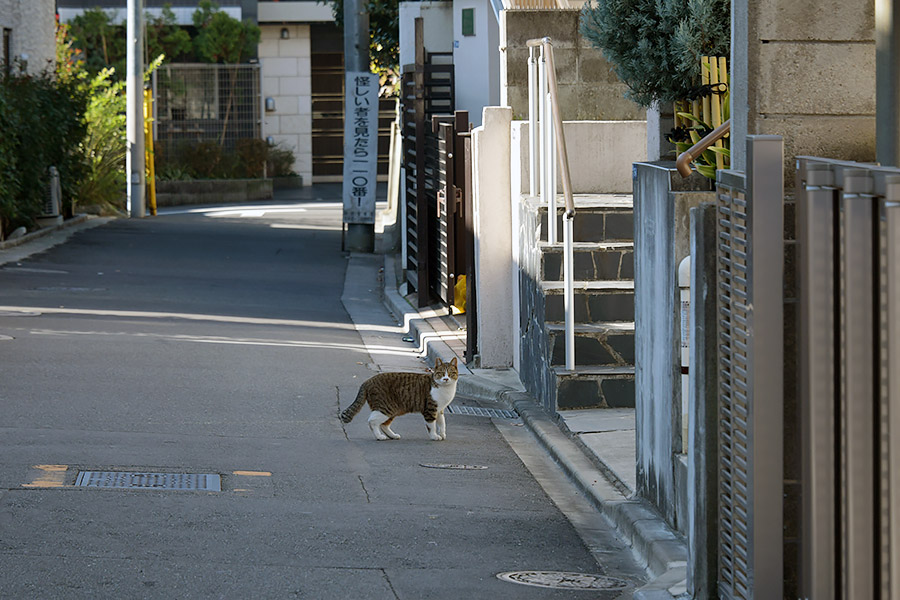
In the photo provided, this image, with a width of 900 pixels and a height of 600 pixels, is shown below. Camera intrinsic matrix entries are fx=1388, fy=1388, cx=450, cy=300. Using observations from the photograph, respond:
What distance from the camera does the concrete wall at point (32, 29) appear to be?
27766 millimetres

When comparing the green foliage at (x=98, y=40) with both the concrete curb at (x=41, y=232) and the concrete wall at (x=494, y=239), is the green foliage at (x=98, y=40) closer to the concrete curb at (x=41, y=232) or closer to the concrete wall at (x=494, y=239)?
the concrete curb at (x=41, y=232)

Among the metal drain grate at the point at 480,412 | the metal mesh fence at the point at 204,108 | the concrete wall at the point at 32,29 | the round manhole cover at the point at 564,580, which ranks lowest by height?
the round manhole cover at the point at 564,580

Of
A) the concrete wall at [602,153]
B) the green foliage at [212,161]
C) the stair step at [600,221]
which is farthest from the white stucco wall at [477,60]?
the green foliage at [212,161]

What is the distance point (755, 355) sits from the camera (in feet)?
13.9

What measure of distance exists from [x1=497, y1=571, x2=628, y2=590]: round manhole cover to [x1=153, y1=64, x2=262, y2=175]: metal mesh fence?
3158cm

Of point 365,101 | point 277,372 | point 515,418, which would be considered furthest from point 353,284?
point 515,418

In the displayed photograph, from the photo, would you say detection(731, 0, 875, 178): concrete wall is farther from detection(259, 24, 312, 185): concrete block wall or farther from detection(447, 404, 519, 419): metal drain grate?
detection(259, 24, 312, 185): concrete block wall

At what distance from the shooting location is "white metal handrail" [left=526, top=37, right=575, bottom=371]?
373 inches

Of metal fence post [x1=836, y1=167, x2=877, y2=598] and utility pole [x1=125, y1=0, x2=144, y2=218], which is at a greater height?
utility pole [x1=125, y1=0, x2=144, y2=218]

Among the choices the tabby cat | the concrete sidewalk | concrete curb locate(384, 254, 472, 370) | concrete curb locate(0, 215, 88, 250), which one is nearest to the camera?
the concrete sidewalk

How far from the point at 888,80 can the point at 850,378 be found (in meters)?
1.32

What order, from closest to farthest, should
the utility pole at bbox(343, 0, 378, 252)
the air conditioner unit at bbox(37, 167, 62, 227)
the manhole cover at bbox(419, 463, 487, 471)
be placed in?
1. the manhole cover at bbox(419, 463, 487, 471)
2. the utility pole at bbox(343, 0, 378, 252)
3. the air conditioner unit at bbox(37, 167, 62, 227)

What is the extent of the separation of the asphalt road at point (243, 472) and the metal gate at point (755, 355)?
1446 millimetres

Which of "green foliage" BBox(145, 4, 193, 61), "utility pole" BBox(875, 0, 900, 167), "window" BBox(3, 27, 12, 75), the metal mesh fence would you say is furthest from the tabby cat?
"green foliage" BBox(145, 4, 193, 61)
